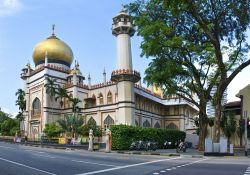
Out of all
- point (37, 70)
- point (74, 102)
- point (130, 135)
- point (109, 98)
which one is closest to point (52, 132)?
point (74, 102)

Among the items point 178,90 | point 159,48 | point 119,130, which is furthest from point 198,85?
point 119,130

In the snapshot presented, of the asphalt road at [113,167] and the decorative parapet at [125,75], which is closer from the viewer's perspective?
the asphalt road at [113,167]

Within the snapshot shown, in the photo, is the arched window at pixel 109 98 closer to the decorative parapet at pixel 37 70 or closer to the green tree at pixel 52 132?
the green tree at pixel 52 132

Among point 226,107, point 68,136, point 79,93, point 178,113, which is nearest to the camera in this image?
point 226,107

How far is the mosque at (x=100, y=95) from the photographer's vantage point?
161 feet

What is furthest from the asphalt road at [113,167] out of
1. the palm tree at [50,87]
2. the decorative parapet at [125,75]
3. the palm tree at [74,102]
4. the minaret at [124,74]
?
the palm tree at [50,87]

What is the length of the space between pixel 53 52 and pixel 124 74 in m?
18.3

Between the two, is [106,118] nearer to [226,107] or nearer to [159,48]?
[226,107]

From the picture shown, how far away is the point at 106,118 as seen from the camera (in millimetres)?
53500

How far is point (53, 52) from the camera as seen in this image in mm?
61281

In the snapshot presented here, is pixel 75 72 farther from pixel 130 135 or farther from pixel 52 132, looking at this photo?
pixel 130 135

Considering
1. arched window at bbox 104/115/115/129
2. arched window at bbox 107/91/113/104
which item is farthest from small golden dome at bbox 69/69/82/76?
arched window at bbox 104/115/115/129

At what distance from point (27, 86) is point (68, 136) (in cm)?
1953

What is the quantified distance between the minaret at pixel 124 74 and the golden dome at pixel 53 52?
51.8ft
